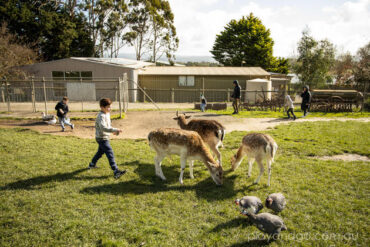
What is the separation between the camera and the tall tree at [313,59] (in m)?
35.7

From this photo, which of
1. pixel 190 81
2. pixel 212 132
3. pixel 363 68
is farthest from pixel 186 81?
pixel 212 132

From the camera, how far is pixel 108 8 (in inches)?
1783

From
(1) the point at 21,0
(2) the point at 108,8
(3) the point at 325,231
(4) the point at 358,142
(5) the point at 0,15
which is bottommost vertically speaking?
(3) the point at 325,231

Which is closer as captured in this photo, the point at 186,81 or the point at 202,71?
the point at 186,81

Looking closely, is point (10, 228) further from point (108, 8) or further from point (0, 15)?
point (108, 8)

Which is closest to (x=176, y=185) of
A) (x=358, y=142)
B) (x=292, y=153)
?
(x=292, y=153)

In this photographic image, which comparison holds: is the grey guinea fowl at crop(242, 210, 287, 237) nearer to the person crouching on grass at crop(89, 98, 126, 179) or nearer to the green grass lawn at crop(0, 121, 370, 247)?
the green grass lawn at crop(0, 121, 370, 247)

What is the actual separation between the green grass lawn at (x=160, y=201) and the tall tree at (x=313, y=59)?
106 feet

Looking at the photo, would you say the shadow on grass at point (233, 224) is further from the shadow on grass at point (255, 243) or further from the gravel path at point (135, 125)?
the gravel path at point (135, 125)

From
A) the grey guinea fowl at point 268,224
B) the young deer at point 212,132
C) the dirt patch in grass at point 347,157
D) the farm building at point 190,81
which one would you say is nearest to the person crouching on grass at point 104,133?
the young deer at point 212,132

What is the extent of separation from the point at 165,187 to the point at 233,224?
206 centimetres

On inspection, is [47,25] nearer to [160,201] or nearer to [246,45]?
[246,45]

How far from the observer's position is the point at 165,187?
5.90m

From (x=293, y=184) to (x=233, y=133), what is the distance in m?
5.49
